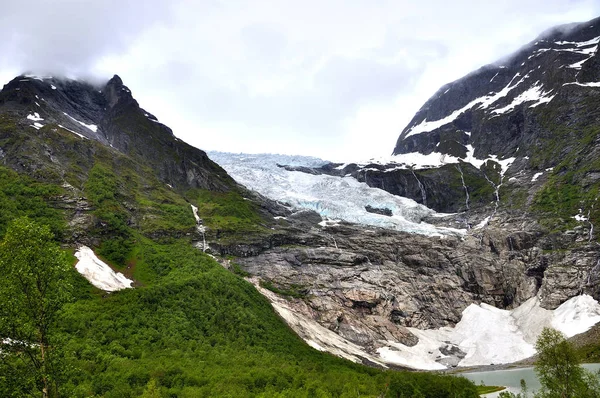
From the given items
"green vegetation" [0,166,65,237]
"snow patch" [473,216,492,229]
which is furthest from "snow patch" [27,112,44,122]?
"snow patch" [473,216,492,229]

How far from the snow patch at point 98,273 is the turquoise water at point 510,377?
2161 inches

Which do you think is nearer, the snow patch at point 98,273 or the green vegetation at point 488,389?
the green vegetation at point 488,389

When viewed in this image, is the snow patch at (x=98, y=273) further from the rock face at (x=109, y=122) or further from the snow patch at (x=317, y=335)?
the rock face at (x=109, y=122)

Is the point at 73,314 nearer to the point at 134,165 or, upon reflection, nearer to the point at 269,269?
the point at 269,269

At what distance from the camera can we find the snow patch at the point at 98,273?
5541 centimetres

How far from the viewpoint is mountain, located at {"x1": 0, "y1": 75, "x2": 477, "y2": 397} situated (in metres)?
35.3

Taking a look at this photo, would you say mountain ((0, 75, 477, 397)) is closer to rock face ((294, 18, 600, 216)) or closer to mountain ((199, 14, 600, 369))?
mountain ((199, 14, 600, 369))

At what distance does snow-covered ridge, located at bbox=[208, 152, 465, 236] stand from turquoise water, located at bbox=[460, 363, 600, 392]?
53.5 metres

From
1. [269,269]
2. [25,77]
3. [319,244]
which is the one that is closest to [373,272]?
[319,244]

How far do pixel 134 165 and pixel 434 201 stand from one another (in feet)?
401

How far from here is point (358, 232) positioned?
366ft

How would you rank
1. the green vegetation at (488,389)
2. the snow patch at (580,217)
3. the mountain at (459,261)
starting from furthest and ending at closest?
the snow patch at (580,217) → the mountain at (459,261) → the green vegetation at (488,389)

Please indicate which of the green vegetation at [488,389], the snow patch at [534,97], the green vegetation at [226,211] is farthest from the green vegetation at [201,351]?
the snow patch at [534,97]

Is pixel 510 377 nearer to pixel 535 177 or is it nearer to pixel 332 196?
pixel 332 196
